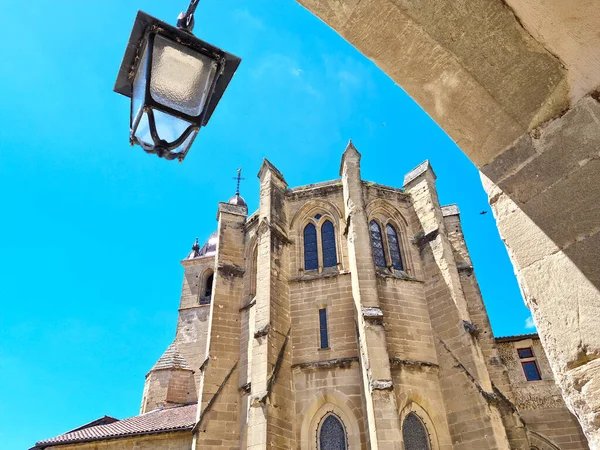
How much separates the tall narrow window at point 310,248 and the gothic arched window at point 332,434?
5.07 metres

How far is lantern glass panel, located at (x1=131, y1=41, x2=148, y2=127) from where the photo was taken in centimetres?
227

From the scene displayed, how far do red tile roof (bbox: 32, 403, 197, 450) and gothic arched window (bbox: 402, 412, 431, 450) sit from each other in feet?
23.0

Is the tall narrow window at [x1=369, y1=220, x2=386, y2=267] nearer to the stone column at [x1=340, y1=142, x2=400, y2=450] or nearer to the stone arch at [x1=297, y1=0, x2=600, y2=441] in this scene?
the stone column at [x1=340, y1=142, x2=400, y2=450]

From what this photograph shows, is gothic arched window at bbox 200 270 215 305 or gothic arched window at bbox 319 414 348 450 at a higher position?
gothic arched window at bbox 200 270 215 305

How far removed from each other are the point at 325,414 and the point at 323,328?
259 centimetres

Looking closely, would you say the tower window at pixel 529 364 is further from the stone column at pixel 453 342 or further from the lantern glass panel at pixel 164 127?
the lantern glass panel at pixel 164 127

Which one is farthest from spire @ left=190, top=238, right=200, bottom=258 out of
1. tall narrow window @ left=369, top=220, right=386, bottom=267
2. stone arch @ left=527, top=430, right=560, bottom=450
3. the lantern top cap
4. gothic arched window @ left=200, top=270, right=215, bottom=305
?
the lantern top cap

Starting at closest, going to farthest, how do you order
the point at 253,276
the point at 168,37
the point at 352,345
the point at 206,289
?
the point at 168,37 → the point at 352,345 → the point at 253,276 → the point at 206,289

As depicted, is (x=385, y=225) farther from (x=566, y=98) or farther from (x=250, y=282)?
(x=566, y=98)

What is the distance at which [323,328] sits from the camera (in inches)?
556

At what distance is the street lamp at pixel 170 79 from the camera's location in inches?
89.8

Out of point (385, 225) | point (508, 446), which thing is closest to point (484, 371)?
point (508, 446)

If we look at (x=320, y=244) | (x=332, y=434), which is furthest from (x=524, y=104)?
(x=320, y=244)

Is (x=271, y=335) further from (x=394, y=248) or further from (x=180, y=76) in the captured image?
(x=180, y=76)
